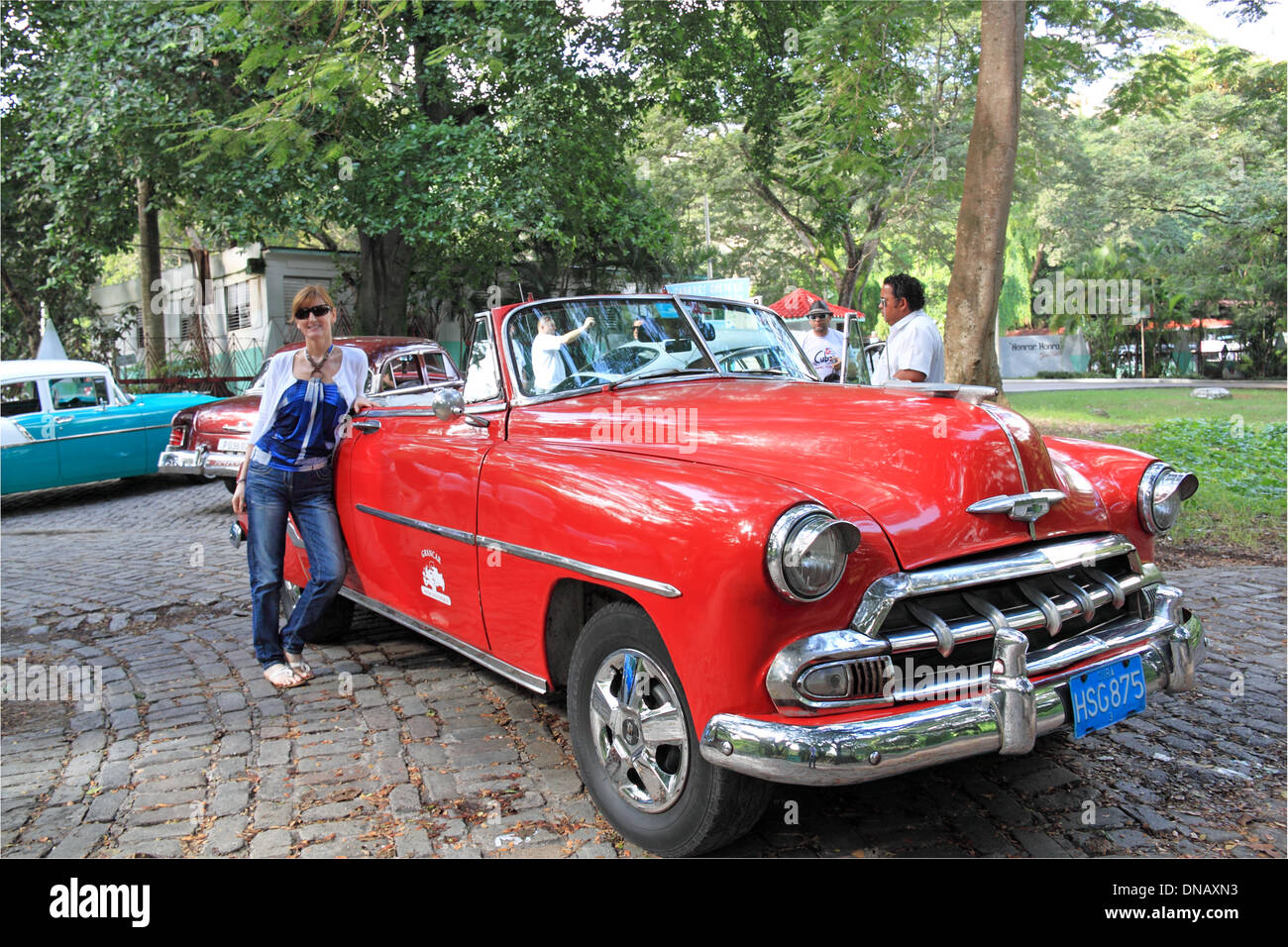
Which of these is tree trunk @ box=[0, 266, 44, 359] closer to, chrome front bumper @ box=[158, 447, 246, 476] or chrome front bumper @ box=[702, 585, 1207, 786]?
chrome front bumper @ box=[158, 447, 246, 476]

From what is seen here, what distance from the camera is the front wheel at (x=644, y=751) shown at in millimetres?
2785

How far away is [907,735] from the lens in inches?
99.8

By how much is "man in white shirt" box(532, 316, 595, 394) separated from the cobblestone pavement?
4.73 feet

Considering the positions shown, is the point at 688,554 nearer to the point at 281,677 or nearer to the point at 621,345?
the point at 621,345

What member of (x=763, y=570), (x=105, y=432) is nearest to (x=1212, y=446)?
(x=763, y=570)

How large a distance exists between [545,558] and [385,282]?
50.8 feet

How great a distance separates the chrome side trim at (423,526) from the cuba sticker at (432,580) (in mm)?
102

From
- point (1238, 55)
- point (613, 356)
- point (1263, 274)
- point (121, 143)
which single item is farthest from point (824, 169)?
point (1263, 274)

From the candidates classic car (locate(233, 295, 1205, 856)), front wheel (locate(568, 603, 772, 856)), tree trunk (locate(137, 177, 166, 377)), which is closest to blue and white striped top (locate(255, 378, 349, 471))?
classic car (locate(233, 295, 1205, 856))

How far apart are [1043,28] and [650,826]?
34.2 ft

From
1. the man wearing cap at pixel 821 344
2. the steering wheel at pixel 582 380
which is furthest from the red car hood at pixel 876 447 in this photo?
the man wearing cap at pixel 821 344

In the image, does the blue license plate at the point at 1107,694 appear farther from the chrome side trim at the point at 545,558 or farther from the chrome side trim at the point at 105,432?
the chrome side trim at the point at 105,432

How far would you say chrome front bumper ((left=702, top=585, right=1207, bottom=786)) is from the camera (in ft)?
8.19
